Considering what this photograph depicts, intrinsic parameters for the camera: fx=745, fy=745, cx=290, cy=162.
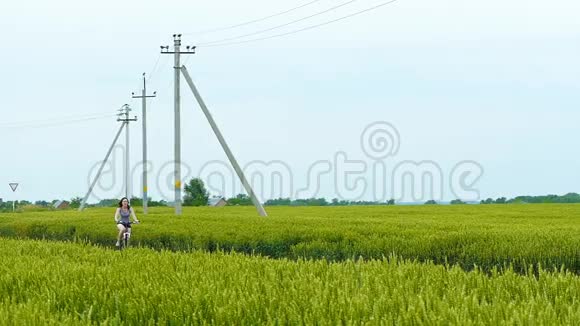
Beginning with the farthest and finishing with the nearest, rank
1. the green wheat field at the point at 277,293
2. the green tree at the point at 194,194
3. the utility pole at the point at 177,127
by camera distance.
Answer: the green tree at the point at 194,194
the utility pole at the point at 177,127
the green wheat field at the point at 277,293

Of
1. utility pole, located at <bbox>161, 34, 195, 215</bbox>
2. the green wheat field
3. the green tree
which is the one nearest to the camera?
the green wheat field

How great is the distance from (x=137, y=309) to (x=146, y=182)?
165 ft

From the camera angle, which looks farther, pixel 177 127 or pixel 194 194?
pixel 194 194

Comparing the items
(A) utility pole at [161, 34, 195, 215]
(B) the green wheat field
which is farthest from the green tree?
(B) the green wheat field

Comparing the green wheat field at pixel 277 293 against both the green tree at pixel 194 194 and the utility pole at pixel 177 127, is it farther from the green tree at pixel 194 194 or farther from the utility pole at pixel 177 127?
the green tree at pixel 194 194

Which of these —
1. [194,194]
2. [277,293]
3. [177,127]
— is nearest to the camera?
[277,293]

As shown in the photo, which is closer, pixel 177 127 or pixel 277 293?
pixel 277 293

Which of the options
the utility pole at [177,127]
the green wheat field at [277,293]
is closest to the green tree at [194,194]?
the utility pole at [177,127]

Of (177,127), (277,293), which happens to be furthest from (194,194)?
(277,293)

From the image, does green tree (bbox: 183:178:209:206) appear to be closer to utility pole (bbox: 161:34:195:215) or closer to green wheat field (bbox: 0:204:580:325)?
utility pole (bbox: 161:34:195:215)

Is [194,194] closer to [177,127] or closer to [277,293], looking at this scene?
[177,127]

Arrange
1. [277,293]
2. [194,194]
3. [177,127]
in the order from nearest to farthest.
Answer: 1. [277,293]
2. [177,127]
3. [194,194]

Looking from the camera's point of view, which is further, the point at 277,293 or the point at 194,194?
the point at 194,194

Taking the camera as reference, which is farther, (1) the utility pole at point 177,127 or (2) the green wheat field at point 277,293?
(1) the utility pole at point 177,127
